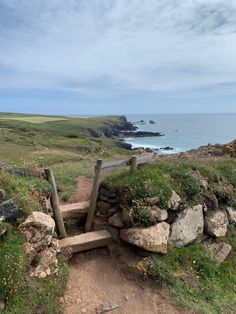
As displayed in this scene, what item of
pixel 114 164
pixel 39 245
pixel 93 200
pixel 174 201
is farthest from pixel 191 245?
pixel 39 245

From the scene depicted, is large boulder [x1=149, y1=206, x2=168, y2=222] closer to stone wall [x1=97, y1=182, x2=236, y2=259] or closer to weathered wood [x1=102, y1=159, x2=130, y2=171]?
stone wall [x1=97, y1=182, x2=236, y2=259]

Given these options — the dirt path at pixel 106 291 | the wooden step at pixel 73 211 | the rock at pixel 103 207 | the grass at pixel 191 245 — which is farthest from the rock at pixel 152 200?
the wooden step at pixel 73 211

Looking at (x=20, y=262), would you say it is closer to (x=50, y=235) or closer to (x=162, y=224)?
(x=50, y=235)

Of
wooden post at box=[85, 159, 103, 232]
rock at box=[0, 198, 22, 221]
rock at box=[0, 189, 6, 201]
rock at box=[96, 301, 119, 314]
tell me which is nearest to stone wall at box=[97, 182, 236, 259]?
wooden post at box=[85, 159, 103, 232]

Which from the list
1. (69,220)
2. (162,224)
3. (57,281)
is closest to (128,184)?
(162,224)

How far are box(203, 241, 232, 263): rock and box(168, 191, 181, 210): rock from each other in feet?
5.19

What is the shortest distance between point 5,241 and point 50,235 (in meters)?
1.21

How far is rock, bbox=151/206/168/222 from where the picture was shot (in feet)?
30.4

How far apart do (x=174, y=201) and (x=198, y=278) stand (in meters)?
2.19

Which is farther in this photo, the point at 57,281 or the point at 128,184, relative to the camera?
the point at 128,184

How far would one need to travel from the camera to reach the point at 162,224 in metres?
9.27

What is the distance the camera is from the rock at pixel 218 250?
31.7 feet

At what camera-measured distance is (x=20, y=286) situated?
687 centimetres

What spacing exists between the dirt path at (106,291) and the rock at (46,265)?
0.71m
